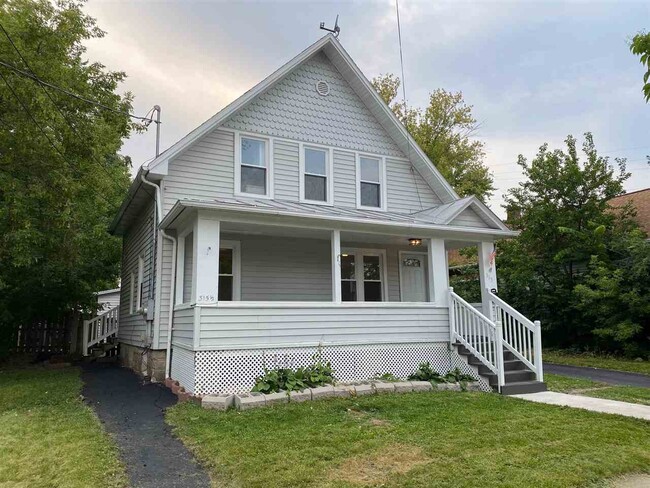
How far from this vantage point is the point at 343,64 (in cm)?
1121

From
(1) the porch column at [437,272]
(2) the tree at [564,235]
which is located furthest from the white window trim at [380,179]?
(2) the tree at [564,235]

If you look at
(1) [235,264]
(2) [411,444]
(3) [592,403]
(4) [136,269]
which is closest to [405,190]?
(1) [235,264]

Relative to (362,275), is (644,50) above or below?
above

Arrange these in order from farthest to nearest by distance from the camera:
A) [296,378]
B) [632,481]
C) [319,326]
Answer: [319,326]
[296,378]
[632,481]

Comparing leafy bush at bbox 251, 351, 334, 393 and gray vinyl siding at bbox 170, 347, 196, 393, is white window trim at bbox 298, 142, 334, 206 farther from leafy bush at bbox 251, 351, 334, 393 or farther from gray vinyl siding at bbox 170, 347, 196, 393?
gray vinyl siding at bbox 170, 347, 196, 393

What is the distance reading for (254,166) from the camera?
33.4ft

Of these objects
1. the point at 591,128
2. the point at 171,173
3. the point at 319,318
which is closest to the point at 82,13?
the point at 171,173

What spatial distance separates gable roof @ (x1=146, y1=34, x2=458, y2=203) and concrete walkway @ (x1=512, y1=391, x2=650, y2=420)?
5.61 m

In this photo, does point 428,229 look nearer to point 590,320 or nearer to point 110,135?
point 110,135

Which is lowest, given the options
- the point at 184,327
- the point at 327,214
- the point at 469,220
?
the point at 184,327

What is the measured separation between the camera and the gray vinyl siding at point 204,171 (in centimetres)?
927

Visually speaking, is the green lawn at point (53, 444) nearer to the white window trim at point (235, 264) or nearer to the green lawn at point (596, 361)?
the white window trim at point (235, 264)

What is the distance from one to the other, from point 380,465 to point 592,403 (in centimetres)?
455

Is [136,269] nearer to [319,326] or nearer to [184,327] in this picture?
[184,327]
